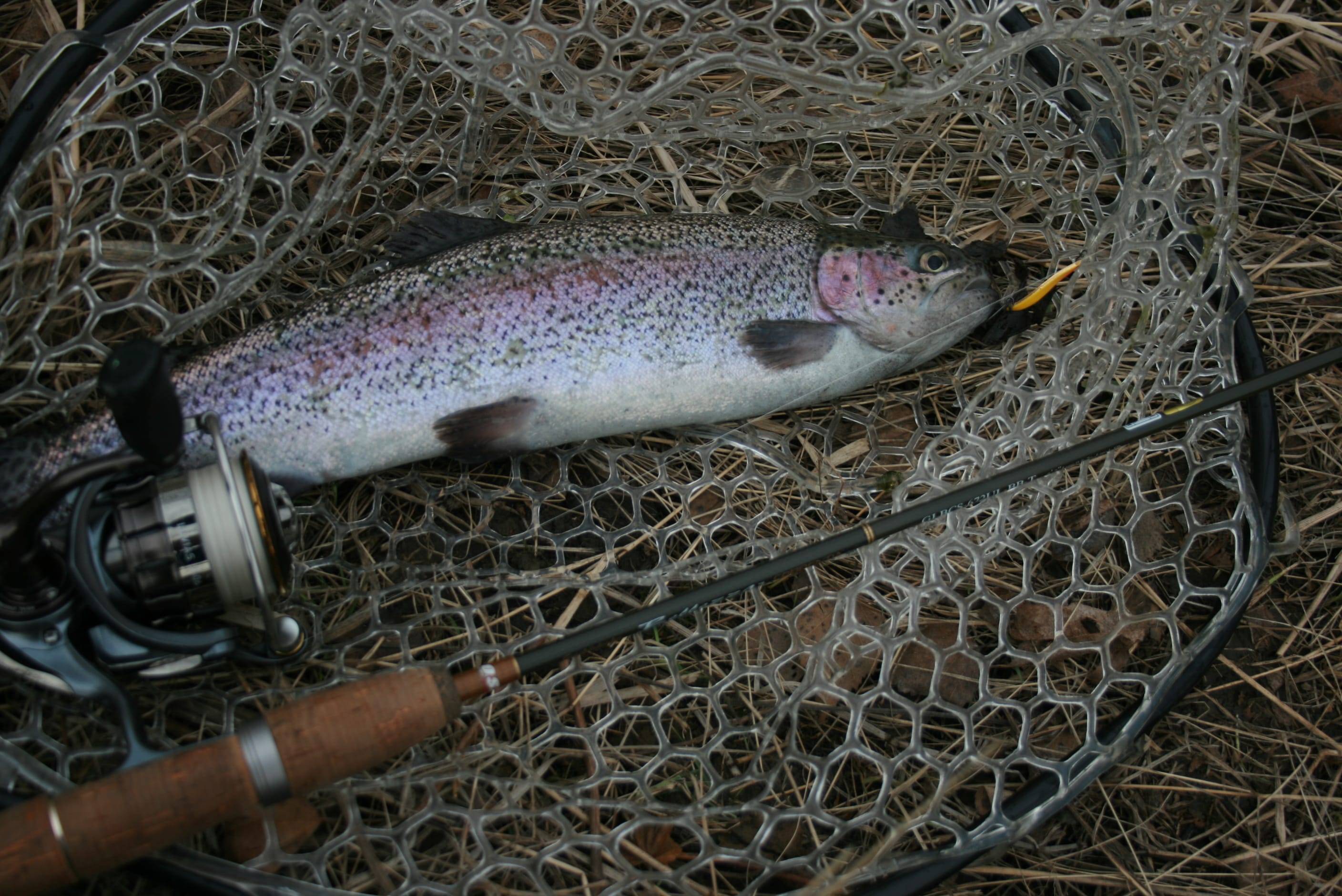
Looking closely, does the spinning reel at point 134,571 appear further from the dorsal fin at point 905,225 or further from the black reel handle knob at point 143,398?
the dorsal fin at point 905,225

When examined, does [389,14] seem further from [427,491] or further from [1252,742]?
[1252,742]

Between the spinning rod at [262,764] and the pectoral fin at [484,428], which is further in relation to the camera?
the pectoral fin at [484,428]

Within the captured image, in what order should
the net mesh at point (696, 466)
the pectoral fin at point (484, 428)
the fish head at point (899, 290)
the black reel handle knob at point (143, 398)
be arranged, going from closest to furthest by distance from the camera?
the black reel handle knob at point (143, 398) < the net mesh at point (696, 466) < the pectoral fin at point (484, 428) < the fish head at point (899, 290)

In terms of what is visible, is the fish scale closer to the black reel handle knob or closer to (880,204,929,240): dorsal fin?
(880,204,929,240): dorsal fin

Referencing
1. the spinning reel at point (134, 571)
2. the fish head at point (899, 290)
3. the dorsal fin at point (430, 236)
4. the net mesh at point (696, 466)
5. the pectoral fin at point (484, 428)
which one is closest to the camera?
the spinning reel at point (134, 571)

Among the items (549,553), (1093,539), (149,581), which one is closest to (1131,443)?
(1093,539)

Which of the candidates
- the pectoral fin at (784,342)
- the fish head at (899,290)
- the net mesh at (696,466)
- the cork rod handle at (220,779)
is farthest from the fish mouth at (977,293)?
the cork rod handle at (220,779)

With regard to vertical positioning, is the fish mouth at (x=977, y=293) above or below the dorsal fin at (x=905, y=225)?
below
